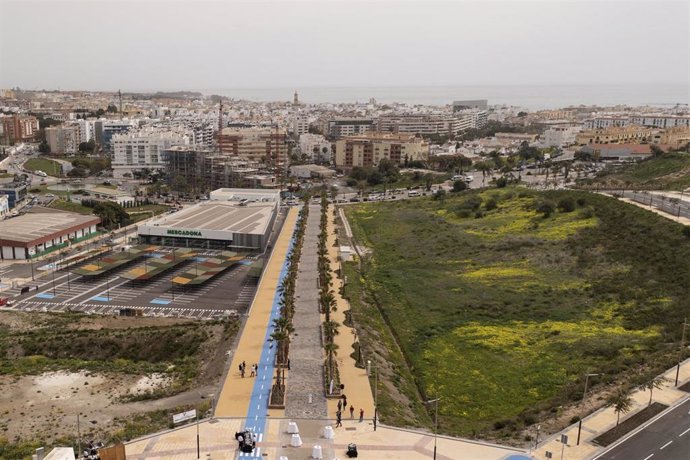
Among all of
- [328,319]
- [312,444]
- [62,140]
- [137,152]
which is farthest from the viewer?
[62,140]

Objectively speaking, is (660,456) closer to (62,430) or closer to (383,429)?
(383,429)

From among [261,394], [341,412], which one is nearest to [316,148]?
[261,394]

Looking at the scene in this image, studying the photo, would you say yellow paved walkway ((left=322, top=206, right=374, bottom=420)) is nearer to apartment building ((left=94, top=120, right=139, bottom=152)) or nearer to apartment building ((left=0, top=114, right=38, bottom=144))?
apartment building ((left=94, top=120, right=139, bottom=152))

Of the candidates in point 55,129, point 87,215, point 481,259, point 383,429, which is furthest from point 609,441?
point 55,129

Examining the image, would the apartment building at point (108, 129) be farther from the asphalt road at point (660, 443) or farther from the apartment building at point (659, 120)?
the asphalt road at point (660, 443)

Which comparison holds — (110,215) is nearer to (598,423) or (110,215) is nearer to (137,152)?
(137,152)

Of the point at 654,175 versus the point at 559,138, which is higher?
the point at 559,138
